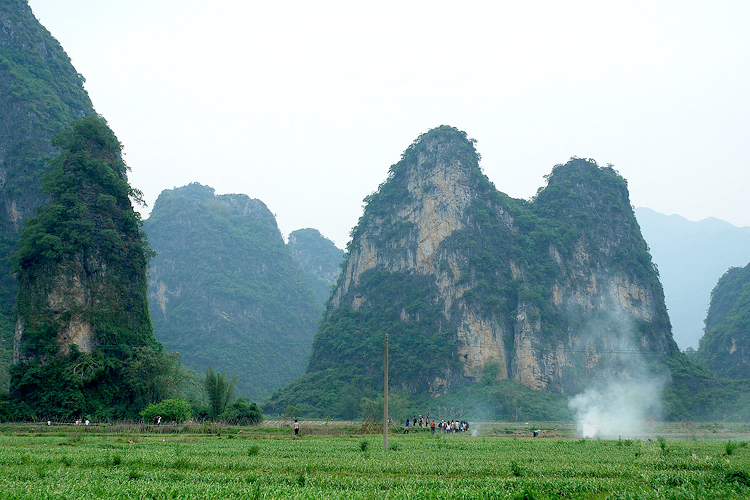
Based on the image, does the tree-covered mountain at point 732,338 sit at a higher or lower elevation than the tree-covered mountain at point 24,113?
lower

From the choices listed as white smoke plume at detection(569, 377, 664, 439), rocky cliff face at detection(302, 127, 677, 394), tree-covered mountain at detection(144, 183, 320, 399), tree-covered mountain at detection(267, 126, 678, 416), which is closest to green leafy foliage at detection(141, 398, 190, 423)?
tree-covered mountain at detection(267, 126, 678, 416)

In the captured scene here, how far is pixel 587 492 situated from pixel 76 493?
1218 centimetres

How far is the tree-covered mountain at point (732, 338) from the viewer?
10225 cm

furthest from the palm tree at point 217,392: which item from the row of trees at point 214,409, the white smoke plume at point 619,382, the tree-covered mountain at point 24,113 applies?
the white smoke plume at point 619,382

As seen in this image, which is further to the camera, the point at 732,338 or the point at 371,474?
the point at 732,338

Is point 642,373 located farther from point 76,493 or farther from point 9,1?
point 9,1

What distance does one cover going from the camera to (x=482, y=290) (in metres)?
99.6

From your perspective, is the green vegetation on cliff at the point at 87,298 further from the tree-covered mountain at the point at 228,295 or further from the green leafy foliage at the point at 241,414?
the tree-covered mountain at the point at 228,295

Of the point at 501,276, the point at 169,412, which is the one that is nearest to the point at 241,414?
the point at 169,412

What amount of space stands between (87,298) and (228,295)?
3807 inches

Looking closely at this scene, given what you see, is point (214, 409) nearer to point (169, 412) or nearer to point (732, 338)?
point (169, 412)

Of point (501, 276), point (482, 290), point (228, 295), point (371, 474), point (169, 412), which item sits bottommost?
point (169, 412)

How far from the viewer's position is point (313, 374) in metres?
103

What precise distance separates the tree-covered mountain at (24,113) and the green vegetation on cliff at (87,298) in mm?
8359
